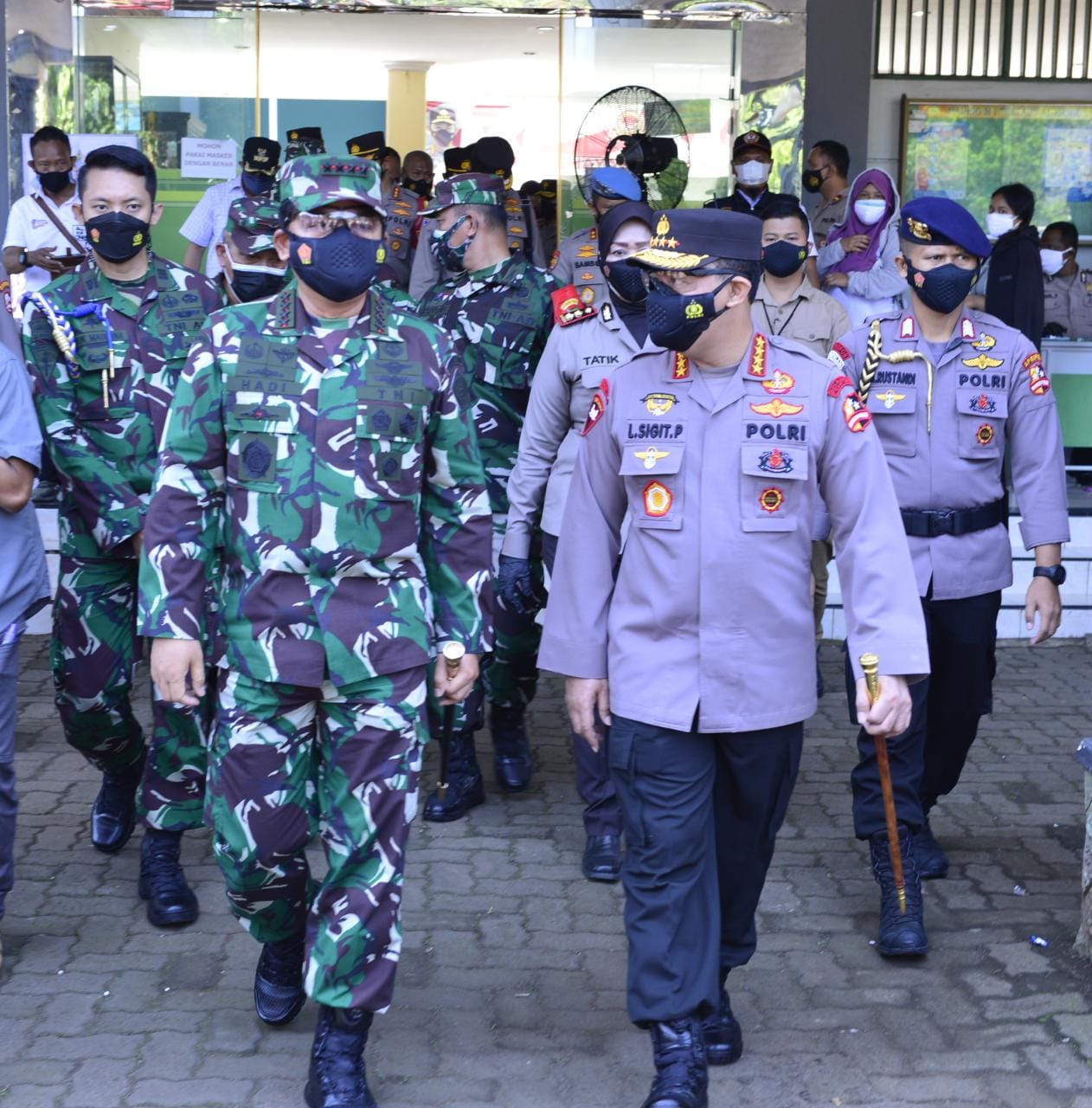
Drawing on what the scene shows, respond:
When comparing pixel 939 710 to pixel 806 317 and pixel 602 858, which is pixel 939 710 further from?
pixel 806 317

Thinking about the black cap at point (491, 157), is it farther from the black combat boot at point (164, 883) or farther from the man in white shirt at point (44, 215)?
the black combat boot at point (164, 883)

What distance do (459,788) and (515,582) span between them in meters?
0.92

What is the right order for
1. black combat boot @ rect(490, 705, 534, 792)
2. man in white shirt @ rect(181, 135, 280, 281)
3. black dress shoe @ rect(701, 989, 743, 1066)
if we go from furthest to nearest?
man in white shirt @ rect(181, 135, 280, 281) → black combat boot @ rect(490, 705, 534, 792) → black dress shoe @ rect(701, 989, 743, 1066)

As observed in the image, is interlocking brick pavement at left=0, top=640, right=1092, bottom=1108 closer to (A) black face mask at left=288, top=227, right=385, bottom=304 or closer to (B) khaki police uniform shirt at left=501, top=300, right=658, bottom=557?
(B) khaki police uniform shirt at left=501, top=300, right=658, bottom=557

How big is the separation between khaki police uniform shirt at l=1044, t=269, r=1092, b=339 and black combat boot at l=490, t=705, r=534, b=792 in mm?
6137

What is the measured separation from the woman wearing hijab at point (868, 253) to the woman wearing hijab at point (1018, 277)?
0.51m

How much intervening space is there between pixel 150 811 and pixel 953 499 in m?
2.52

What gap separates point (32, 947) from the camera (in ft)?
15.6

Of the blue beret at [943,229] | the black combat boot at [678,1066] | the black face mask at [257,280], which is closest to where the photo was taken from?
the black combat boot at [678,1066]

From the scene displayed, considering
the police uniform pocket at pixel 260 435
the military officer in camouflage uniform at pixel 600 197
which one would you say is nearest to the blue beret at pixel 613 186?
the military officer in camouflage uniform at pixel 600 197

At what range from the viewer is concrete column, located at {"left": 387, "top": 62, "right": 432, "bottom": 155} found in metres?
12.2

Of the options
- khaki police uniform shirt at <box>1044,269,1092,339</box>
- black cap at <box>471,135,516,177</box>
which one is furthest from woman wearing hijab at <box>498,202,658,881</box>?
khaki police uniform shirt at <box>1044,269,1092,339</box>

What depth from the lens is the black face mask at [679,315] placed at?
374cm

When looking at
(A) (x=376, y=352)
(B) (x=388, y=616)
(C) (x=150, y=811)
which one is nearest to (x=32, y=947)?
(C) (x=150, y=811)
